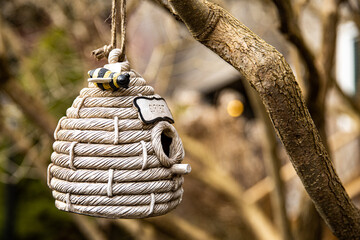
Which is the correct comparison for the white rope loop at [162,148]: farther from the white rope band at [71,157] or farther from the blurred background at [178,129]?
the blurred background at [178,129]

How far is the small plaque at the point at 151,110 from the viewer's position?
76 cm

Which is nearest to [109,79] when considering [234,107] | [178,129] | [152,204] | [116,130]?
[116,130]

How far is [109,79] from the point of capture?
739 mm

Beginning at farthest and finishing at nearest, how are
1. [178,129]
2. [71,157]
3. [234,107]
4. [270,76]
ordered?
[234,107] < [178,129] < [71,157] < [270,76]

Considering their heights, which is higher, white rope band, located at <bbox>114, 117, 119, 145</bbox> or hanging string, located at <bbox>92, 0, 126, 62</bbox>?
hanging string, located at <bbox>92, 0, 126, 62</bbox>

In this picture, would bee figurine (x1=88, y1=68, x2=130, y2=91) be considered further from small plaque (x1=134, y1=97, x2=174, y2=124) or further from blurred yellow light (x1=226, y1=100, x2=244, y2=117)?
blurred yellow light (x1=226, y1=100, x2=244, y2=117)

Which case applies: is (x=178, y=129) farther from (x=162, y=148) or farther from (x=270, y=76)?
(x=270, y=76)

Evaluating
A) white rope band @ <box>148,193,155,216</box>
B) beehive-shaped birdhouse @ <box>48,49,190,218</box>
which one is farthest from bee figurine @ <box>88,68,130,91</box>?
white rope band @ <box>148,193,155,216</box>

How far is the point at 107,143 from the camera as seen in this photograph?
0.75m

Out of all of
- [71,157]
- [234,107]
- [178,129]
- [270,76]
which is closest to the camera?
[270,76]

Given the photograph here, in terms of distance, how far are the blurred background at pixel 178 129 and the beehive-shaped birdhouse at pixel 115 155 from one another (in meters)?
0.86

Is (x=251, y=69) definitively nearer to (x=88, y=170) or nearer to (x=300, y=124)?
(x=300, y=124)

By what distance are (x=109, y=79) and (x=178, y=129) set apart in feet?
5.26

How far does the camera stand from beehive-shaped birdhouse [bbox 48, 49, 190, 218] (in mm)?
729
